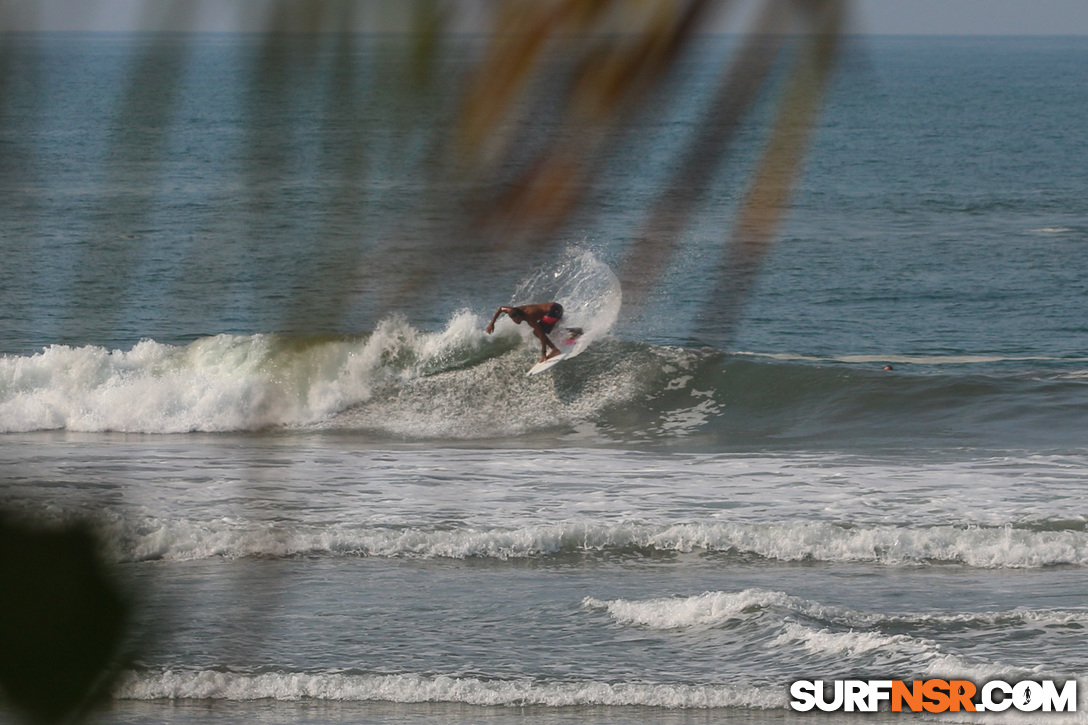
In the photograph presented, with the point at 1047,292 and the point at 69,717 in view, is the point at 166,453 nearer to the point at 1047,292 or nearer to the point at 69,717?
the point at 69,717

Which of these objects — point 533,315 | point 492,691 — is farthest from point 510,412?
point 533,315

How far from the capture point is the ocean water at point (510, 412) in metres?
0.42

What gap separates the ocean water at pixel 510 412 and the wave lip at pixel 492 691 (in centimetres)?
2

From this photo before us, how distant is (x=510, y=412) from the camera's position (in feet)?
49.0

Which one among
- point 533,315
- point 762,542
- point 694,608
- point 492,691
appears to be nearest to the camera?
point 533,315

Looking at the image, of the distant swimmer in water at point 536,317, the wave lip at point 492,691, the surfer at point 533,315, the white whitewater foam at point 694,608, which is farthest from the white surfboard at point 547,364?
the surfer at point 533,315

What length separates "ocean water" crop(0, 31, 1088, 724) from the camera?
415 mm

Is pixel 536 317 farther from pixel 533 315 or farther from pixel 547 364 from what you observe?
pixel 547 364

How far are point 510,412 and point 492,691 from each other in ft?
27.5

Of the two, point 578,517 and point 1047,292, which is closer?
point 578,517

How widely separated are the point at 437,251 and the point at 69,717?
238 millimetres

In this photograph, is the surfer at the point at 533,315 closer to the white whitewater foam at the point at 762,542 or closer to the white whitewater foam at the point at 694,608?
the white whitewater foam at the point at 694,608

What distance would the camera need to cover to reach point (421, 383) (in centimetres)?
1798

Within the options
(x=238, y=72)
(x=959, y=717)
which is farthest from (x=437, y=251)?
(x=959, y=717)
